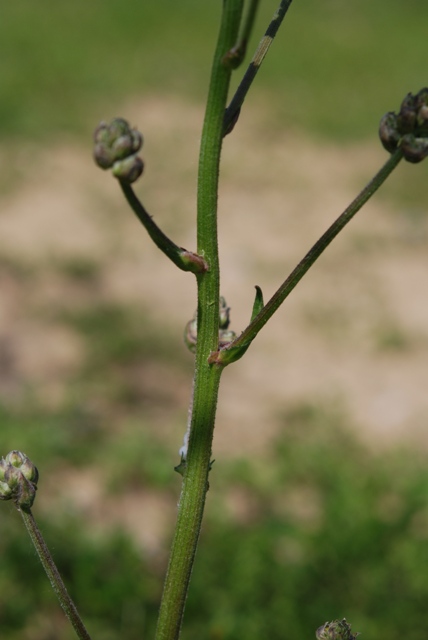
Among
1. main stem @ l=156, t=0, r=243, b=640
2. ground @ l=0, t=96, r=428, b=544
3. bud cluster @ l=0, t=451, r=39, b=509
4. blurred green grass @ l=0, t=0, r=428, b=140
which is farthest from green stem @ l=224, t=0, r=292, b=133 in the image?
blurred green grass @ l=0, t=0, r=428, b=140

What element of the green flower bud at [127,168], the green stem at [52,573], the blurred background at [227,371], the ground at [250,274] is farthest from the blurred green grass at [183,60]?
the green flower bud at [127,168]

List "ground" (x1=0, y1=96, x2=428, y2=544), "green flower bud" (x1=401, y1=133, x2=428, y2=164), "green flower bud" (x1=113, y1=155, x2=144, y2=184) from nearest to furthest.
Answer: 1. "green flower bud" (x1=113, y1=155, x2=144, y2=184)
2. "green flower bud" (x1=401, y1=133, x2=428, y2=164)
3. "ground" (x1=0, y1=96, x2=428, y2=544)

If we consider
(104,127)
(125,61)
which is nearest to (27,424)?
(104,127)

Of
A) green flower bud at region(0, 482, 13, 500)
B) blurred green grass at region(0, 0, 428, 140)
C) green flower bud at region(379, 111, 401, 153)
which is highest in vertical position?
blurred green grass at region(0, 0, 428, 140)

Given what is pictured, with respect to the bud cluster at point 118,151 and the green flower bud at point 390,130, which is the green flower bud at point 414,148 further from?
the bud cluster at point 118,151

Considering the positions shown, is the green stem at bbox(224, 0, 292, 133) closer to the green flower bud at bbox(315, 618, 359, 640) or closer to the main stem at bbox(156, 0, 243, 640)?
the main stem at bbox(156, 0, 243, 640)

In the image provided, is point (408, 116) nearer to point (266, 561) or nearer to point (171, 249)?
point (171, 249)

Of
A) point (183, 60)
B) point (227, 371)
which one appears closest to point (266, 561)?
point (227, 371)
